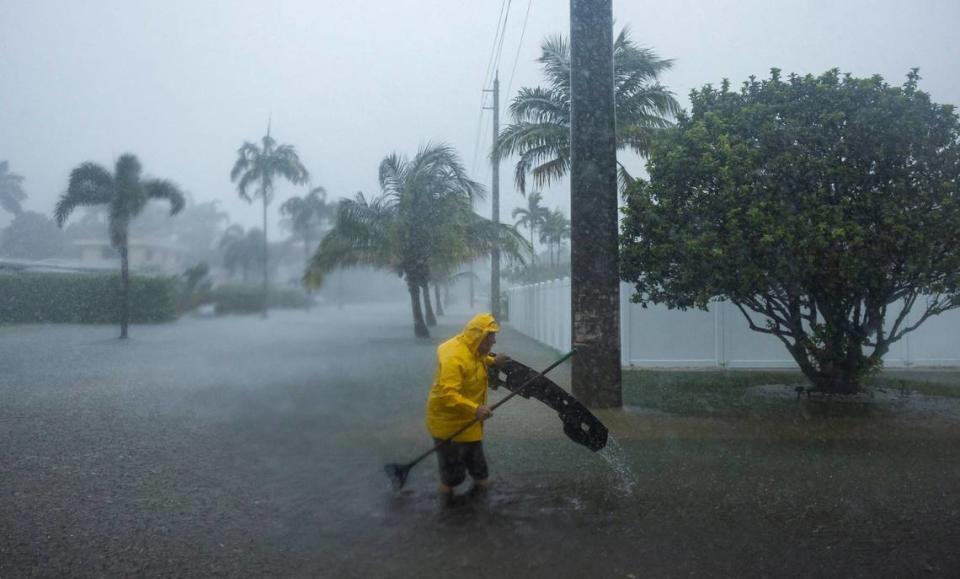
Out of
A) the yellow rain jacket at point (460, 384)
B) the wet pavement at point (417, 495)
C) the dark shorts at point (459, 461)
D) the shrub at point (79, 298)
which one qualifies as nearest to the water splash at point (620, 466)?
the wet pavement at point (417, 495)

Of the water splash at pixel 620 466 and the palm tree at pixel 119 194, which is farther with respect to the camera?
the palm tree at pixel 119 194

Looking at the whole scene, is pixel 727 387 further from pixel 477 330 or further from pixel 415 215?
pixel 415 215

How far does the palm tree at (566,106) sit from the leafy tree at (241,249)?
7.41 m

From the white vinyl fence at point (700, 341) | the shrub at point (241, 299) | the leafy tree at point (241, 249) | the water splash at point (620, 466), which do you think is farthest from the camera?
the white vinyl fence at point (700, 341)

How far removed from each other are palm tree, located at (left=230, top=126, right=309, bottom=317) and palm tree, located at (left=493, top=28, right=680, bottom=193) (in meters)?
4.73

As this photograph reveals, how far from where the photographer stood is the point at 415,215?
22.7m

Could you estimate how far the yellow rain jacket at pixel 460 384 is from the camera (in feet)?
17.7

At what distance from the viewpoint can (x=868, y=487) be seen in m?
6.10

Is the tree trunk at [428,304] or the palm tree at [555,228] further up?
the palm tree at [555,228]

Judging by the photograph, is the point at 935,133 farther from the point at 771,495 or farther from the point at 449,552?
the point at 449,552

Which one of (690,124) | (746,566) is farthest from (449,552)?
(690,124)

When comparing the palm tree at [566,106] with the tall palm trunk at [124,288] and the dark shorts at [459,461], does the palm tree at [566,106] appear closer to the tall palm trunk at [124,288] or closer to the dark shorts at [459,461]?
the tall palm trunk at [124,288]

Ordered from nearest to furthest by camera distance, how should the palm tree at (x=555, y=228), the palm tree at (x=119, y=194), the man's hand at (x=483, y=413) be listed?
the man's hand at (x=483, y=413) < the palm tree at (x=119, y=194) < the palm tree at (x=555, y=228)

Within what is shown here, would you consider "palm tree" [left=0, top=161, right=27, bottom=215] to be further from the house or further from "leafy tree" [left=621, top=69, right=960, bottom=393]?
"leafy tree" [left=621, top=69, right=960, bottom=393]
